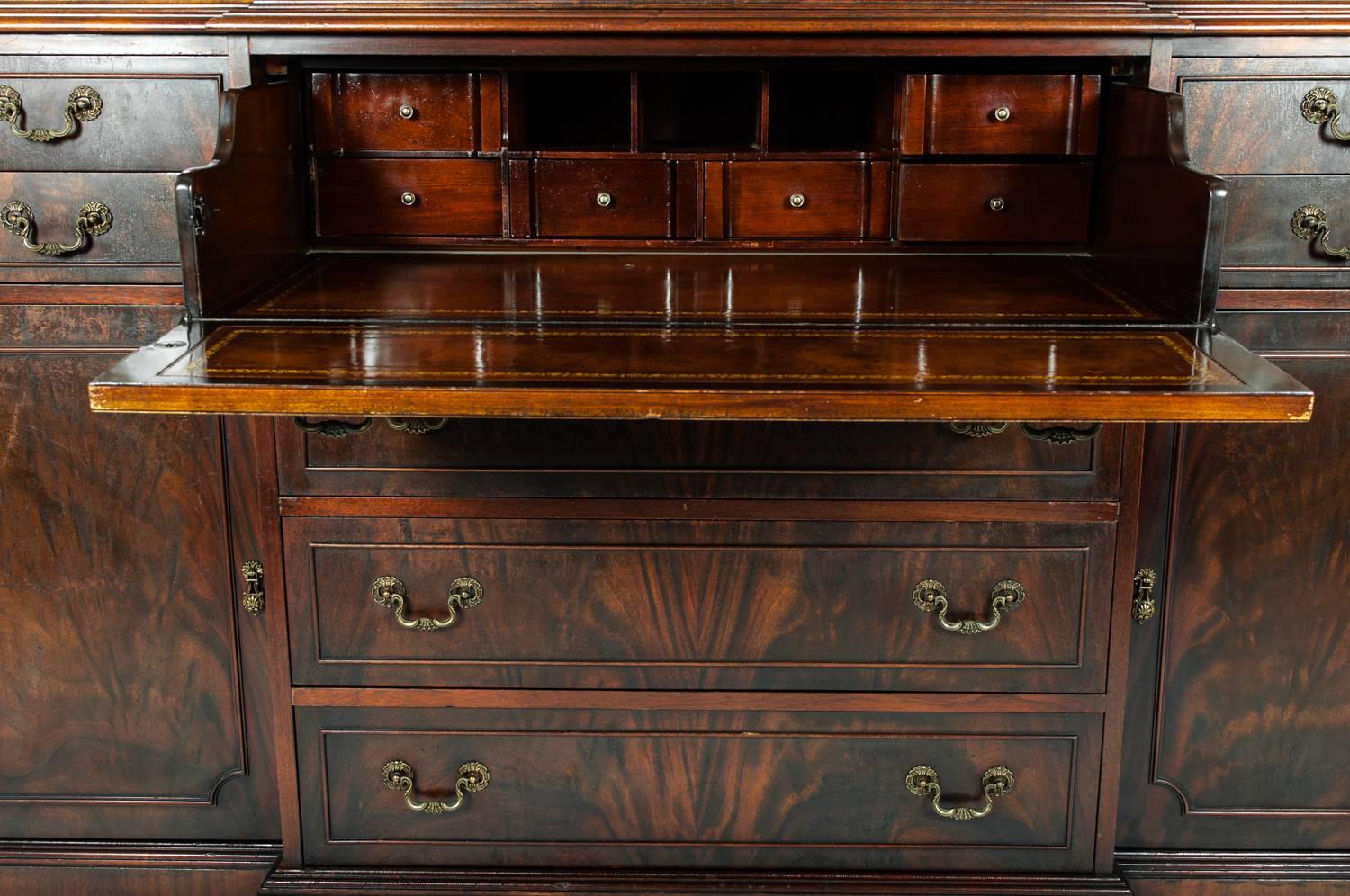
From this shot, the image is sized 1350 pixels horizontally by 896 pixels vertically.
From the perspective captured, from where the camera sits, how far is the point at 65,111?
1.78 meters

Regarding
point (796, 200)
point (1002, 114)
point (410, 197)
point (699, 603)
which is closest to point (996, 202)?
point (1002, 114)

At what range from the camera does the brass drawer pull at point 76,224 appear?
1.81 m

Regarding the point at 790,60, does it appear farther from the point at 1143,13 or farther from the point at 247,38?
the point at 247,38

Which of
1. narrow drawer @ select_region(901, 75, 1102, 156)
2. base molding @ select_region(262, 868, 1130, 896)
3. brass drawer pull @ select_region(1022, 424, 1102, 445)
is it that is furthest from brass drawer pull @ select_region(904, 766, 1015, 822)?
narrow drawer @ select_region(901, 75, 1102, 156)

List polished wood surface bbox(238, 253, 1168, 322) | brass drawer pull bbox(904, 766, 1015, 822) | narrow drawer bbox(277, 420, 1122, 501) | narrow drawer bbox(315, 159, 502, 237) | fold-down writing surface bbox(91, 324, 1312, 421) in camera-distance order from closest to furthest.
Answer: fold-down writing surface bbox(91, 324, 1312, 421) < polished wood surface bbox(238, 253, 1168, 322) < narrow drawer bbox(277, 420, 1122, 501) < brass drawer pull bbox(904, 766, 1015, 822) < narrow drawer bbox(315, 159, 502, 237)

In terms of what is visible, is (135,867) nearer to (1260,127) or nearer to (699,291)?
(699,291)

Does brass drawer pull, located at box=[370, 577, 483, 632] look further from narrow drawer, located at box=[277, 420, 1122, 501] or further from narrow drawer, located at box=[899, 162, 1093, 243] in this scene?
narrow drawer, located at box=[899, 162, 1093, 243]

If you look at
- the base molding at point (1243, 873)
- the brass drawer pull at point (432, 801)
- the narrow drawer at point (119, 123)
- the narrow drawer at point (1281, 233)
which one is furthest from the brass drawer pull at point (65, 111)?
the base molding at point (1243, 873)

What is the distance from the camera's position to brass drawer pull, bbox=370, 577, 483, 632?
5.72ft

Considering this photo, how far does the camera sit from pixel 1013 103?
6.09 feet

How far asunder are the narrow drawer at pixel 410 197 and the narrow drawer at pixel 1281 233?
39.9 inches

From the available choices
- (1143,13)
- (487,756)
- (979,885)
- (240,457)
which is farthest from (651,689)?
(1143,13)

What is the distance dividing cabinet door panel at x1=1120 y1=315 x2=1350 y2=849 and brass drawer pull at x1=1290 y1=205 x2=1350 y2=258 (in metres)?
0.09

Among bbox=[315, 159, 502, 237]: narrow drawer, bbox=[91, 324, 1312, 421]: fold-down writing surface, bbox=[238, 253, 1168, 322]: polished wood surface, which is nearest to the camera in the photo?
bbox=[91, 324, 1312, 421]: fold-down writing surface
